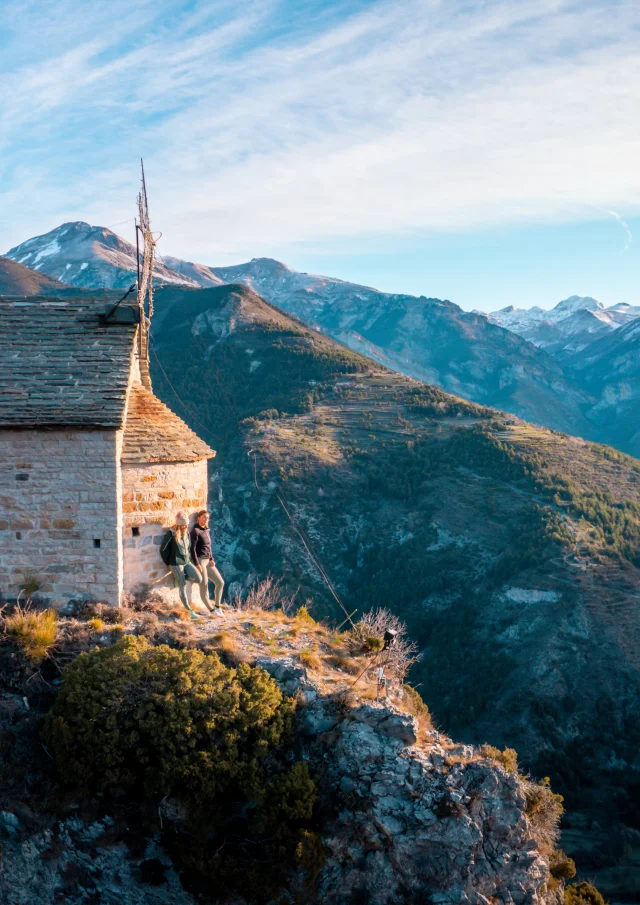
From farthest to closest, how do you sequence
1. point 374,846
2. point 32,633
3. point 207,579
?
point 207,579 → point 32,633 → point 374,846

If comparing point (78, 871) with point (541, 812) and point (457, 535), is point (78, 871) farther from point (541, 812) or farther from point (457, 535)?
point (457, 535)

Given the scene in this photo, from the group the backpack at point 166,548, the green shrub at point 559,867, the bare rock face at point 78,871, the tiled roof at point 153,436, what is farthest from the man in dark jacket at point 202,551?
the green shrub at point 559,867

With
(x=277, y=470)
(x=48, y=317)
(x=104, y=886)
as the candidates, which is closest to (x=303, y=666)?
(x=104, y=886)

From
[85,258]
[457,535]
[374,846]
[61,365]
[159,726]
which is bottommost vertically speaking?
[457,535]

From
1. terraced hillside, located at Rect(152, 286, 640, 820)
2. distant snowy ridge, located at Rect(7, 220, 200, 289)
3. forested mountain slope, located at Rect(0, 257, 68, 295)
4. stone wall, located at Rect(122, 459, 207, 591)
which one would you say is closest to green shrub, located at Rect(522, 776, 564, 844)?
stone wall, located at Rect(122, 459, 207, 591)

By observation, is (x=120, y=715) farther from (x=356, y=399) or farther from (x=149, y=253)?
(x=356, y=399)

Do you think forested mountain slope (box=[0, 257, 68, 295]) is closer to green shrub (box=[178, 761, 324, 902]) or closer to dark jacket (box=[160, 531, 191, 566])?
dark jacket (box=[160, 531, 191, 566])

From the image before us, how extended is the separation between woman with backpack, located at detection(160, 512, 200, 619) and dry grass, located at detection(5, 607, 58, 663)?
8.79 ft

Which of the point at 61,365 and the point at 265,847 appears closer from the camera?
the point at 265,847

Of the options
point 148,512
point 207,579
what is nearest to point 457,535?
point 207,579

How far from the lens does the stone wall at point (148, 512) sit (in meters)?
14.7

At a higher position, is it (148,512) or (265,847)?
(148,512)

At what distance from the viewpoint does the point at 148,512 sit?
15016 millimetres

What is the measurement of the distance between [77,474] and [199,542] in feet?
10.3
